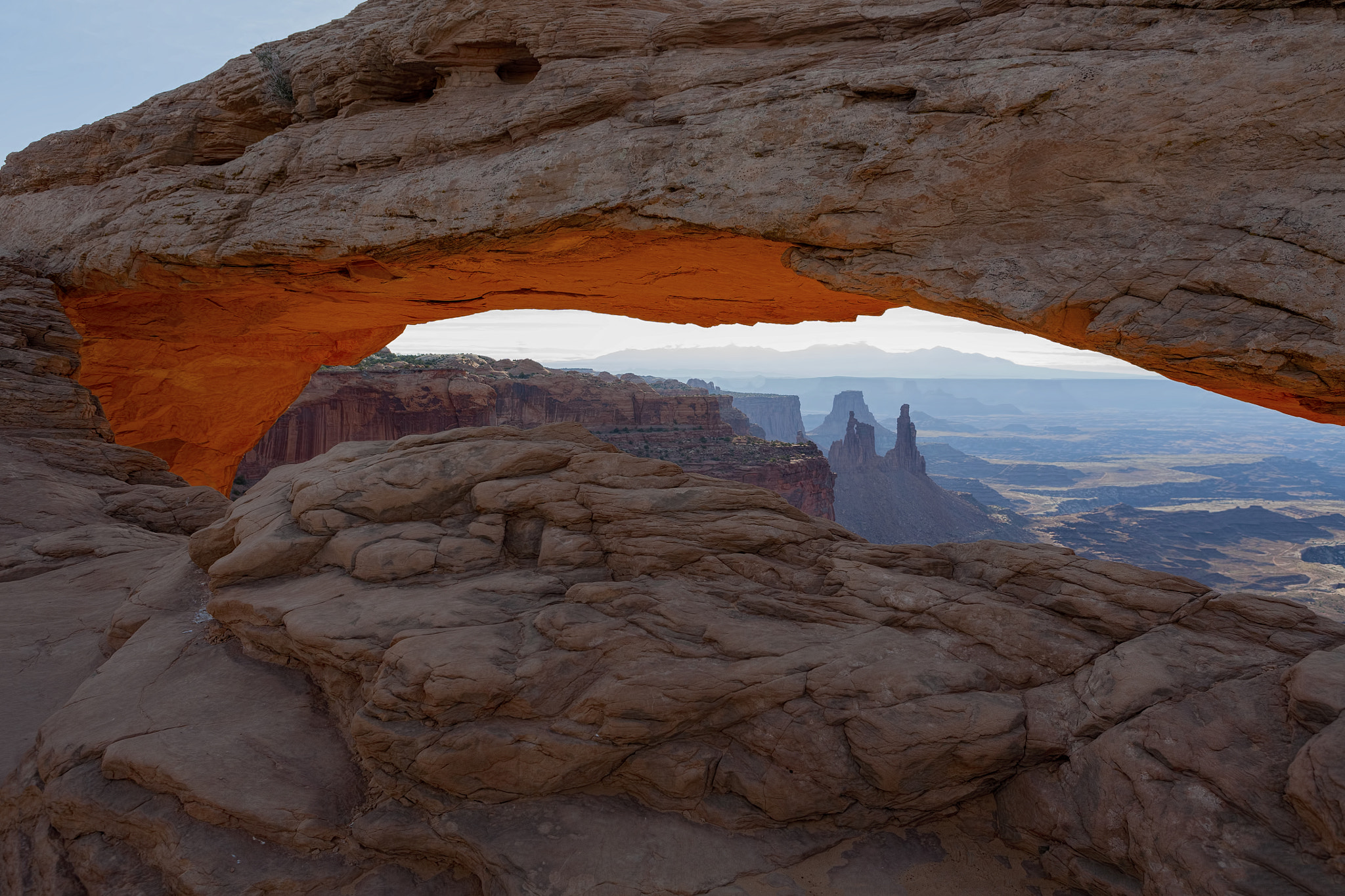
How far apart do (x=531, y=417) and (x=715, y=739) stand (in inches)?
2372

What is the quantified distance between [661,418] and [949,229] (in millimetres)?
59848

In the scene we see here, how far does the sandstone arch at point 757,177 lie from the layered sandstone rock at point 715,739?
323 centimetres

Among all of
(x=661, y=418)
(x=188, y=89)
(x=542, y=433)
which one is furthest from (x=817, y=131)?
(x=661, y=418)

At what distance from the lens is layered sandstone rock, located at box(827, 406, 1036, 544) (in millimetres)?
93625

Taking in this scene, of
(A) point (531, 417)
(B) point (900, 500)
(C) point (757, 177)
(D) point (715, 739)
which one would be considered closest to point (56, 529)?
(D) point (715, 739)

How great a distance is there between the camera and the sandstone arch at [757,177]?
6867 millimetres

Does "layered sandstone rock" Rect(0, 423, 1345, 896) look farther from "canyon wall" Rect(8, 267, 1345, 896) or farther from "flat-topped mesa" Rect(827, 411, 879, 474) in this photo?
"flat-topped mesa" Rect(827, 411, 879, 474)

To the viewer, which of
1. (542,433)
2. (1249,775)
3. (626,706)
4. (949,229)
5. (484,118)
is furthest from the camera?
(484,118)

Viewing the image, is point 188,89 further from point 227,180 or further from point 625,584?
point 625,584

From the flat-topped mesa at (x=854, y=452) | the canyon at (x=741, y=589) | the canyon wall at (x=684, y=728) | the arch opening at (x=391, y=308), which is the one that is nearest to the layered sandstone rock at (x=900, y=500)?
the flat-topped mesa at (x=854, y=452)

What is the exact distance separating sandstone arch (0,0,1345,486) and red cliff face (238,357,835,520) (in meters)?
33.2

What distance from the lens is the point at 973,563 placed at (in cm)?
773

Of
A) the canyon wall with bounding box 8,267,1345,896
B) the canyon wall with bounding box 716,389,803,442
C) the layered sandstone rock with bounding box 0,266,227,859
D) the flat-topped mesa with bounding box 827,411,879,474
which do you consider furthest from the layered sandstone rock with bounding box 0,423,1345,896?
the canyon wall with bounding box 716,389,803,442

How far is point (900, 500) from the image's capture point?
99.2 metres
